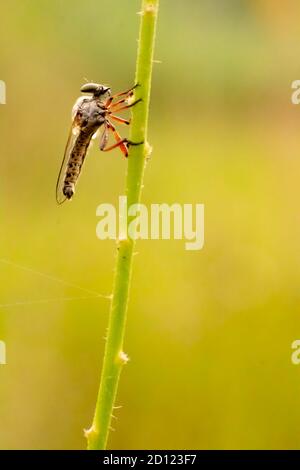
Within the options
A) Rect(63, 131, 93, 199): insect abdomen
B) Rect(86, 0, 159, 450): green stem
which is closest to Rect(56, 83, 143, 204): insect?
Rect(63, 131, 93, 199): insect abdomen

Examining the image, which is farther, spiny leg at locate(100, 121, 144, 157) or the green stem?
spiny leg at locate(100, 121, 144, 157)

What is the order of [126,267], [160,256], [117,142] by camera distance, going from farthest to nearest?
[160,256] < [117,142] < [126,267]

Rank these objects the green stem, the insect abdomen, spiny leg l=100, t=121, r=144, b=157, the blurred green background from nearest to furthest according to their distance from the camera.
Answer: the green stem < spiny leg l=100, t=121, r=144, b=157 < the insect abdomen < the blurred green background

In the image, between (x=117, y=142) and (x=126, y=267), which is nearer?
(x=126, y=267)

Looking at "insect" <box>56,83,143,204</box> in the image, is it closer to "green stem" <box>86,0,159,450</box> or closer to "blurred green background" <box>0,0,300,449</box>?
"green stem" <box>86,0,159,450</box>

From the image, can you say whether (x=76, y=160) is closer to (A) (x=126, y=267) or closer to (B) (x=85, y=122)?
(B) (x=85, y=122)

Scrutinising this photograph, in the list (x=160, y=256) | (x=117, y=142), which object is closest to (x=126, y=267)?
(x=117, y=142)
